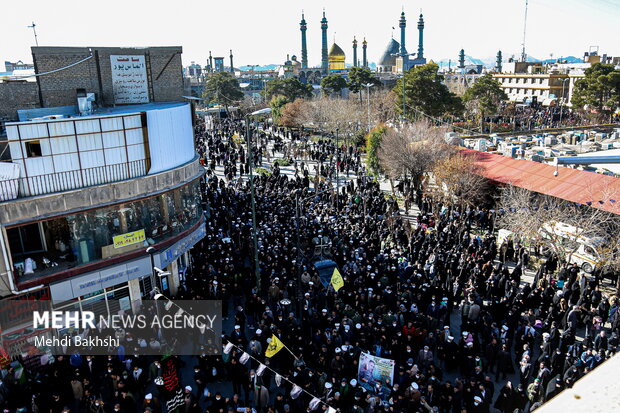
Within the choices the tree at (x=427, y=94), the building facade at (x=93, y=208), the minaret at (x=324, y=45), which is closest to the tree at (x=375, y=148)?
the tree at (x=427, y=94)

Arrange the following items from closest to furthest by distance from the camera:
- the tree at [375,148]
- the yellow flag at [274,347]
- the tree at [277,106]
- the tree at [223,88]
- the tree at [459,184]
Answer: the yellow flag at [274,347] → the tree at [459,184] → the tree at [375,148] → the tree at [277,106] → the tree at [223,88]

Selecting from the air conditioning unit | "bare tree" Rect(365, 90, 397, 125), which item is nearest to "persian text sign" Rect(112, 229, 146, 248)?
the air conditioning unit

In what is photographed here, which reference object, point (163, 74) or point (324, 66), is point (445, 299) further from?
point (324, 66)

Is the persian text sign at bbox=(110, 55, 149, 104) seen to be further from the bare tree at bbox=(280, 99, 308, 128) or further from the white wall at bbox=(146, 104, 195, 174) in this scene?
the bare tree at bbox=(280, 99, 308, 128)

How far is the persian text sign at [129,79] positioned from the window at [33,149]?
684 cm

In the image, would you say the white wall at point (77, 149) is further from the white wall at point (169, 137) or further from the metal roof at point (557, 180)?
the metal roof at point (557, 180)

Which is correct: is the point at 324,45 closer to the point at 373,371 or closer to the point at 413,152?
the point at 413,152

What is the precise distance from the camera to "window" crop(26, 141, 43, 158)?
13.0 metres

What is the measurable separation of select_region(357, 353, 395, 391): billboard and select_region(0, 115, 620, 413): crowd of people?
4 cm

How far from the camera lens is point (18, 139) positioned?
502 inches

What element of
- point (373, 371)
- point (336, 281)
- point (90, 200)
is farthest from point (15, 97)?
point (373, 371)

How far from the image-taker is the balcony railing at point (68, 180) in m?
A: 12.8

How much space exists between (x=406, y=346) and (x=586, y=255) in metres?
9.77

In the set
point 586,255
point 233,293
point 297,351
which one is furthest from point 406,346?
point 586,255
